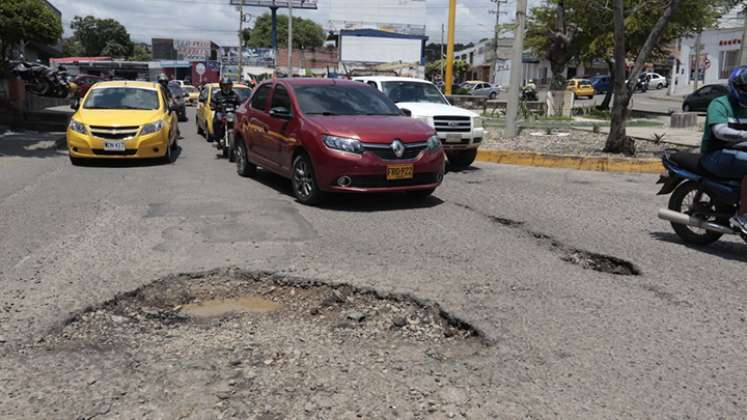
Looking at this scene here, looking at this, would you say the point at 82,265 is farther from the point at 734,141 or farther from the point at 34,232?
the point at 734,141

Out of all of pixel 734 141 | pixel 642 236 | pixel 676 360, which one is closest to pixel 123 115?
pixel 642 236

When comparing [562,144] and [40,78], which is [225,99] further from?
[40,78]

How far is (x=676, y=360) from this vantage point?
3.76m

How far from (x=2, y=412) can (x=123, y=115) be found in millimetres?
9840

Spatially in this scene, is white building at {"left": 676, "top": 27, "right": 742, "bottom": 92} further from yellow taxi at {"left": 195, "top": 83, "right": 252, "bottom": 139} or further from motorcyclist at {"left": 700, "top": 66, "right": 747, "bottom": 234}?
motorcyclist at {"left": 700, "top": 66, "right": 747, "bottom": 234}

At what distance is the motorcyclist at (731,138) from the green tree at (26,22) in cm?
1938

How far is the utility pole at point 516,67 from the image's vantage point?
52.6ft

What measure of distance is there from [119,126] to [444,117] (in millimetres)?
5796

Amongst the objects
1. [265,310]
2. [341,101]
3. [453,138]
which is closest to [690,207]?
[265,310]

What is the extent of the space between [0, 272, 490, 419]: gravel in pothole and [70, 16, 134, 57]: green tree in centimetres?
11532

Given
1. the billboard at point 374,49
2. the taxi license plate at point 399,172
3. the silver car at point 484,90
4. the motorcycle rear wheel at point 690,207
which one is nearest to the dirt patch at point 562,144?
the taxi license plate at point 399,172

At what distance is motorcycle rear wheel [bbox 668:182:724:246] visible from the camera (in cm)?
641

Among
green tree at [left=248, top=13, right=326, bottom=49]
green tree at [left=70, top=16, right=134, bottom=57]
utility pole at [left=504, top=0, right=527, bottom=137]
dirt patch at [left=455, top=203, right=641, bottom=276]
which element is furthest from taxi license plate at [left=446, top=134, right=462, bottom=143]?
green tree at [left=70, top=16, right=134, bottom=57]

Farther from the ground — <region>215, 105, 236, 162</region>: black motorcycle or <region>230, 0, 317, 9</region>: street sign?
<region>230, 0, 317, 9</region>: street sign
